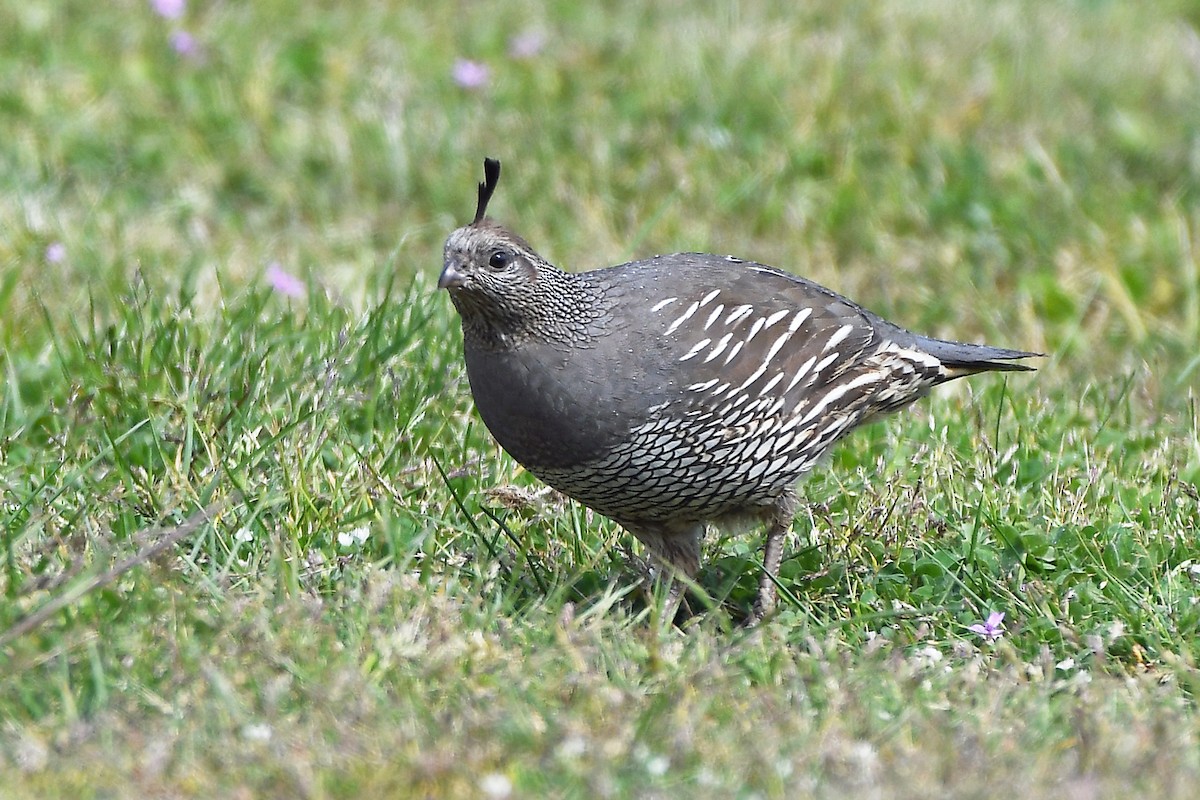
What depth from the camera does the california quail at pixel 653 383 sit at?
4105 mm

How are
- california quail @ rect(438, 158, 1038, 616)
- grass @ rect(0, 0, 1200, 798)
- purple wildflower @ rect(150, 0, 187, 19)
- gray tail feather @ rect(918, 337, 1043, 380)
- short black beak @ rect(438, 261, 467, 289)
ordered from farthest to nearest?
purple wildflower @ rect(150, 0, 187, 19), gray tail feather @ rect(918, 337, 1043, 380), california quail @ rect(438, 158, 1038, 616), short black beak @ rect(438, 261, 467, 289), grass @ rect(0, 0, 1200, 798)

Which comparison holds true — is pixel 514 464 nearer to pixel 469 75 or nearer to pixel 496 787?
pixel 496 787

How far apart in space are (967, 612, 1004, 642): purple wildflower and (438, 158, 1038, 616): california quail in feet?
1.90

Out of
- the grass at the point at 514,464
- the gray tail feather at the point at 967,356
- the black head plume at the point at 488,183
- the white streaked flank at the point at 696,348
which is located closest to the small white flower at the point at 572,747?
the grass at the point at 514,464

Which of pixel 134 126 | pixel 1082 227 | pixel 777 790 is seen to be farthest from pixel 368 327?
pixel 1082 227

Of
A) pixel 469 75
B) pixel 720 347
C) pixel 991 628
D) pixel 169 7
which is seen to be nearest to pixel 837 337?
pixel 720 347

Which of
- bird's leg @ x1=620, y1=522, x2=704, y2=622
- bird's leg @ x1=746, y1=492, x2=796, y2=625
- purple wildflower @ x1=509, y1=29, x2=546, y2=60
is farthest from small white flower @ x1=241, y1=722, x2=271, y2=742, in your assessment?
purple wildflower @ x1=509, y1=29, x2=546, y2=60

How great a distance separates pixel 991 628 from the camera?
3.99m

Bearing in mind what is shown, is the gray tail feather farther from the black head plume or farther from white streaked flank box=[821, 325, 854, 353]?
the black head plume

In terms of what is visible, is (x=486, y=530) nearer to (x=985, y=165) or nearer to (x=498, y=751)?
(x=498, y=751)

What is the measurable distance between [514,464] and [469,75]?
303 cm

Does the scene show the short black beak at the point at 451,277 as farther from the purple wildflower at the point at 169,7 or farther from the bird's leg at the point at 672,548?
the purple wildflower at the point at 169,7

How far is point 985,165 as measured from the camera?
7492 mm

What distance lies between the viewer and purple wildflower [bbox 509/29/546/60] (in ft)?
25.9
